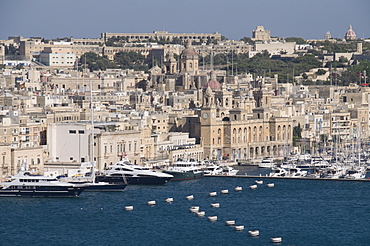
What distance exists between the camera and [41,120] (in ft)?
226

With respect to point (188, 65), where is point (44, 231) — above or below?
below

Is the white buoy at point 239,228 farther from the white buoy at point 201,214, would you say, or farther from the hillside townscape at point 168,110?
the hillside townscape at point 168,110

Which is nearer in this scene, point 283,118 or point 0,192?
point 0,192

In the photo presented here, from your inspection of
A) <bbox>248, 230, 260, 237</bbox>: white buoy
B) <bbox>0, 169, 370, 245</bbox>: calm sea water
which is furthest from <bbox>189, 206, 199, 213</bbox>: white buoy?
<bbox>248, 230, 260, 237</bbox>: white buoy

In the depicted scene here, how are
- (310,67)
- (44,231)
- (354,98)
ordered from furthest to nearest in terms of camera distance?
1. (310,67)
2. (354,98)
3. (44,231)

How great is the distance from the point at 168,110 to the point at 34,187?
24.5 meters

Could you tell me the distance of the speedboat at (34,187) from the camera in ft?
188

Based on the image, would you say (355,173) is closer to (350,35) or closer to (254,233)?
(254,233)

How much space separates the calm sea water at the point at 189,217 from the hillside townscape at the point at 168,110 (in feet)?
Result: 14.8

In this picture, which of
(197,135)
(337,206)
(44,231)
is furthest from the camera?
(197,135)

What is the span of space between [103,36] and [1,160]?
99.2 meters

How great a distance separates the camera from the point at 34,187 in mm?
57250

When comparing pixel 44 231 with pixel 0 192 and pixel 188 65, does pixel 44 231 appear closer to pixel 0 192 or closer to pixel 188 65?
pixel 0 192

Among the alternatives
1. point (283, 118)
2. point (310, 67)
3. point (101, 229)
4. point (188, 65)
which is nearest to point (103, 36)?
point (310, 67)
